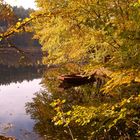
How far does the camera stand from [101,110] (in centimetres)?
809

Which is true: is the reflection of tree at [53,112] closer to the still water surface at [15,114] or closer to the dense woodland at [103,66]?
the dense woodland at [103,66]

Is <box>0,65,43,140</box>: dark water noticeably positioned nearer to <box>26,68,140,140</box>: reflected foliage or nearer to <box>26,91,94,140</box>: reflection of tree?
<box>26,91,94,140</box>: reflection of tree

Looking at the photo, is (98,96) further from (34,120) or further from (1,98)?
(1,98)

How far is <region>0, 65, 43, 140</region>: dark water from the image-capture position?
15.9 meters

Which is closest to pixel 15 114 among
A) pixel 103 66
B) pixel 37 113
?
pixel 37 113

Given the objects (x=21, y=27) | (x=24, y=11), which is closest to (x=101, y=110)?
(x=21, y=27)

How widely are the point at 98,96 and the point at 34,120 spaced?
3.55 m

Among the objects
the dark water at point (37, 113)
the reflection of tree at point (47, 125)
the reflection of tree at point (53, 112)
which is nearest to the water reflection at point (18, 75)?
the dark water at point (37, 113)

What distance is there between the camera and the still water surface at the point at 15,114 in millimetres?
15738

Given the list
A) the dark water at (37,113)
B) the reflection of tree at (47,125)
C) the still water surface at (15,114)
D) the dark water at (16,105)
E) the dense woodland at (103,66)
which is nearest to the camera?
the dense woodland at (103,66)

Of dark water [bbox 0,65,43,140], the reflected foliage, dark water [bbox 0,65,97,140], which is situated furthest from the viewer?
dark water [bbox 0,65,43,140]

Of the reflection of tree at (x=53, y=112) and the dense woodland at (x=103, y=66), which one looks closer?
the dense woodland at (x=103, y=66)

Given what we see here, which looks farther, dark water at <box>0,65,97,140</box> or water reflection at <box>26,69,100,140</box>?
dark water at <box>0,65,97,140</box>

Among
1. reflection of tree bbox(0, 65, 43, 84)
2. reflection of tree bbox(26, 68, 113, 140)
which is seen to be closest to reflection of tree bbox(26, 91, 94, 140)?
reflection of tree bbox(26, 68, 113, 140)
